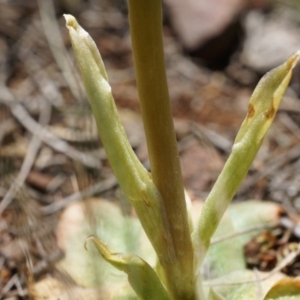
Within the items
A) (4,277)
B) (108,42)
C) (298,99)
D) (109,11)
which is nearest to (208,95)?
(298,99)

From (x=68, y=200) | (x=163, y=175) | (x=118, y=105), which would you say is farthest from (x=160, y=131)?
(x=118, y=105)

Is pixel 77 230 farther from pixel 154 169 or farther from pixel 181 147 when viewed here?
pixel 181 147

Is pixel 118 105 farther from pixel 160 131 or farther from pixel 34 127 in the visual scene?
pixel 160 131

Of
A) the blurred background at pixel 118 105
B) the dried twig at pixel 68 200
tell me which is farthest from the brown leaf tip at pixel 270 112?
the dried twig at pixel 68 200

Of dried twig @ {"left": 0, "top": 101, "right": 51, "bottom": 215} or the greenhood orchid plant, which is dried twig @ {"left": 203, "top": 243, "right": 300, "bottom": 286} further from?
dried twig @ {"left": 0, "top": 101, "right": 51, "bottom": 215}

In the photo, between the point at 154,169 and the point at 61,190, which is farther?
the point at 61,190

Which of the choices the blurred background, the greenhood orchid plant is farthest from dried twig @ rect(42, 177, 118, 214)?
the greenhood orchid plant

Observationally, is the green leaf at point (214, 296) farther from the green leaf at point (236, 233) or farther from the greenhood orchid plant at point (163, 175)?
the green leaf at point (236, 233)
